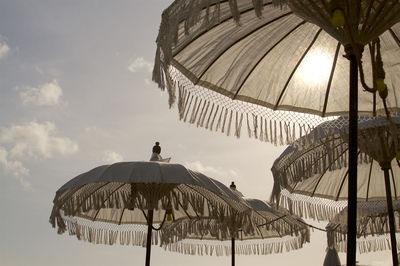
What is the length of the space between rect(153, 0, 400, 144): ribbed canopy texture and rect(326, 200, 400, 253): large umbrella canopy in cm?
388

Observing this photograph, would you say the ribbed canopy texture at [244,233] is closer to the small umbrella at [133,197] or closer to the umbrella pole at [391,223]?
the small umbrella at [133,197]

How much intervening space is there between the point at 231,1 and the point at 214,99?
154 centimetres

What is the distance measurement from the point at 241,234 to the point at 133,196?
5.01m

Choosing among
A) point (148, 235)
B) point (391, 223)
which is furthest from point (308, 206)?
point (148, 235)

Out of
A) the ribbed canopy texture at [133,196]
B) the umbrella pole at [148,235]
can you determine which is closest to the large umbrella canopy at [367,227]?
the ribbed canopy texture at [133,196]

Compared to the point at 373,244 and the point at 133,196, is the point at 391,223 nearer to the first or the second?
the point at 133,196

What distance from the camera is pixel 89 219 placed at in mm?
8039

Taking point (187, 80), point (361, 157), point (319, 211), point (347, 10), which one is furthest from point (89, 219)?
point (347, 10)

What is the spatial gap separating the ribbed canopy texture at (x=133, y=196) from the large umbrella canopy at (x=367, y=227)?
203 cm

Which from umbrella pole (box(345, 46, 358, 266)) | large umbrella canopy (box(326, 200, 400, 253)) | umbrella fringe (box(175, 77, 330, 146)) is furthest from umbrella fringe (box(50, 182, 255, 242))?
umbrella pole (box(345, 46, 358, 266))

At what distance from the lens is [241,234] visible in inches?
444

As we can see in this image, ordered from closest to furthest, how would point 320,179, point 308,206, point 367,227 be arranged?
point 308,206
point 320,179
point 367,227

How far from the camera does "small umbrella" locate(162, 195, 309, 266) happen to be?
8477 mm

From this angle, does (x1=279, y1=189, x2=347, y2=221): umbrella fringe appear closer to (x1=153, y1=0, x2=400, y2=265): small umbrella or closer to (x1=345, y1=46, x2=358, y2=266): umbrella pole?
(x1=153, y1=0, x2=400, y2=265): small umbrella
